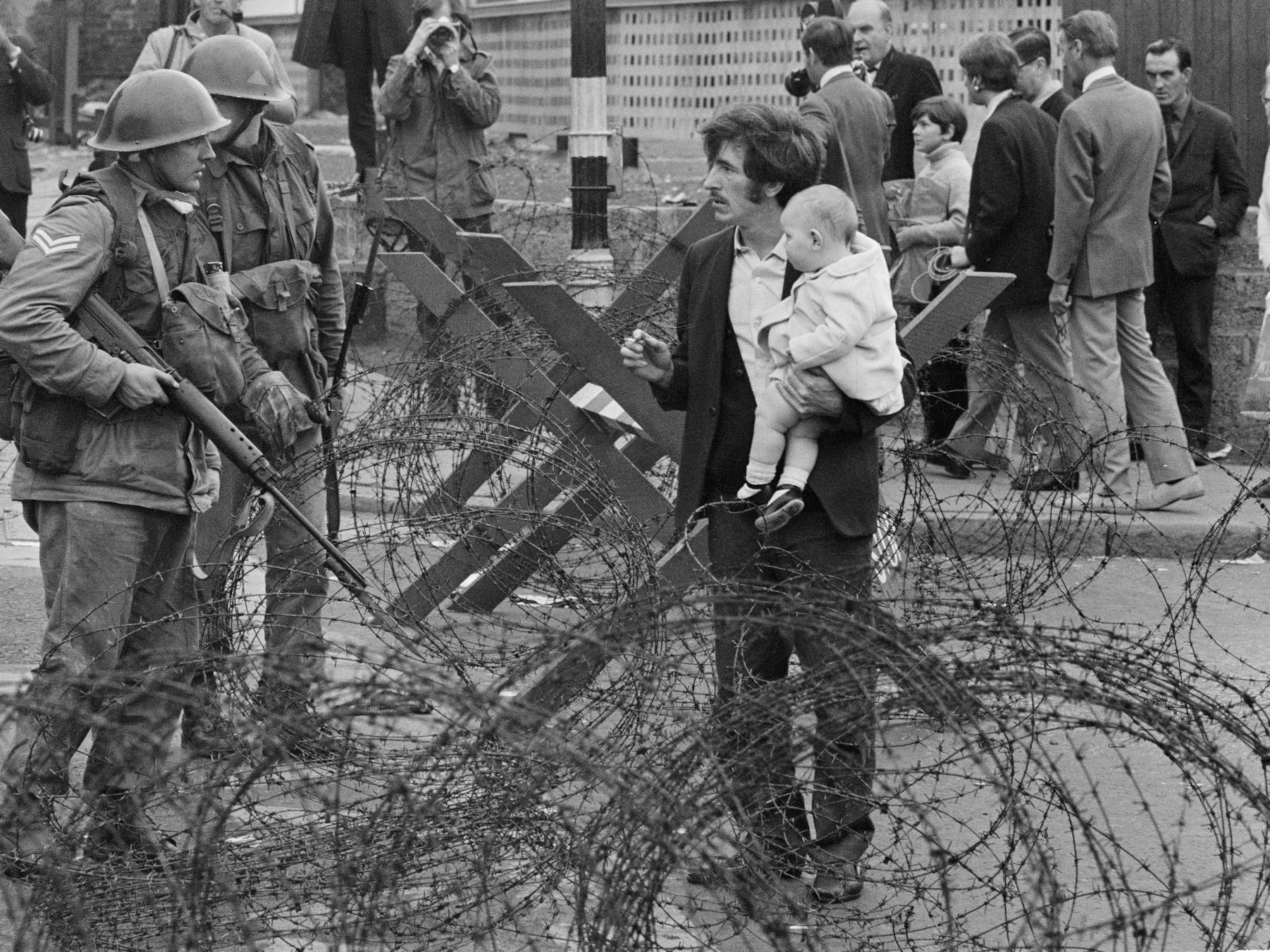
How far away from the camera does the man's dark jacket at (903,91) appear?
10.8 meters

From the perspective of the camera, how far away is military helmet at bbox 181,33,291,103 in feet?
18.4

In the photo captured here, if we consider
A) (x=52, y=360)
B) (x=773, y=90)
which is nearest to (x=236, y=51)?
(x=52, y=360)

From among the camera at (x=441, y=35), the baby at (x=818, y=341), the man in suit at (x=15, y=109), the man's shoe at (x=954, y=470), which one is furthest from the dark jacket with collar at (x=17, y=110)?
the baby at (x=818, y=341)

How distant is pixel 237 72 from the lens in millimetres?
5629

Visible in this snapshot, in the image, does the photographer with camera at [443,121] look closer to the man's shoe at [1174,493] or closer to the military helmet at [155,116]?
the man's shoe at [1174,493]

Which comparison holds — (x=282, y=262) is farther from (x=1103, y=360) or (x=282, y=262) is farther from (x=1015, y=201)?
(x=1103, y=360)

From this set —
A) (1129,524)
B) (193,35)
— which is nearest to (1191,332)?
(1129,524)

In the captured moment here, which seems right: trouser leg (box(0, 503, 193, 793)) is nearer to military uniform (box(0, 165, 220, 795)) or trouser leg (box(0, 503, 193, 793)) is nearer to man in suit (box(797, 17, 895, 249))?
military uniform (box(0, 165, 220, 795))

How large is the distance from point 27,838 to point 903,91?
734cm

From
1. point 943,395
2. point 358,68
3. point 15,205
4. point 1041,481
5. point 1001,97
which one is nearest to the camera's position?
point 1041,481

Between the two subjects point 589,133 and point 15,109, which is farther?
point 15,109

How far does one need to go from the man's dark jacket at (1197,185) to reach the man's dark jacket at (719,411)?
555cm

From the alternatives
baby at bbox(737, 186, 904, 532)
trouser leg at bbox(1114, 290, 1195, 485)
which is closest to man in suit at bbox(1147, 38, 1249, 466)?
trouser leg at bbox(1114, 290, 1195, 485)

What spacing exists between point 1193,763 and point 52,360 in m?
2.77
